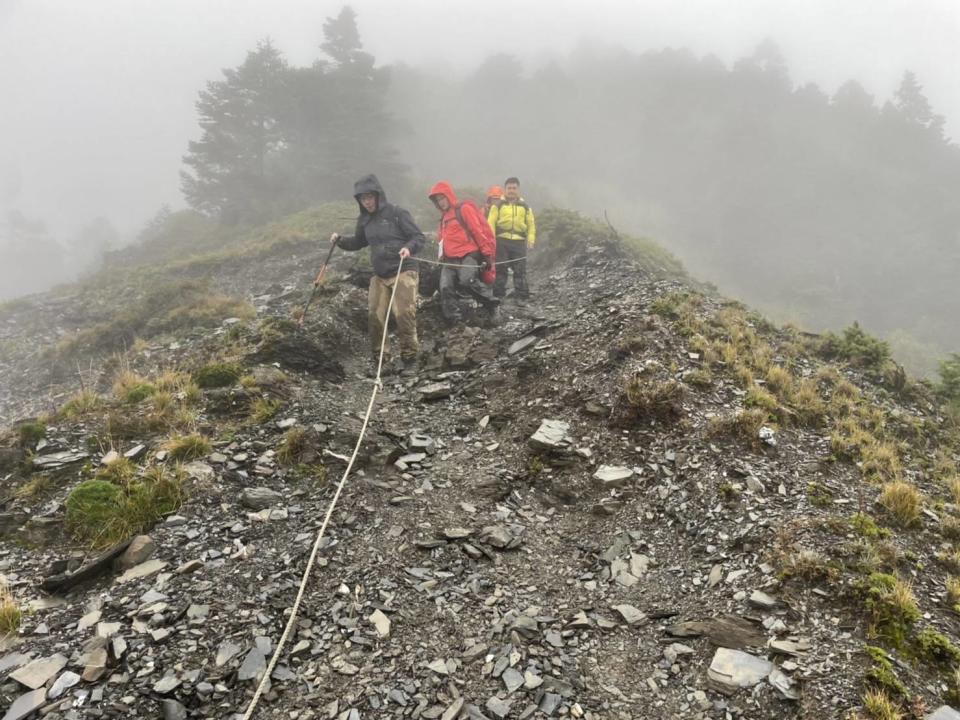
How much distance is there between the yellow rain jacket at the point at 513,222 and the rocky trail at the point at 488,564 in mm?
6302

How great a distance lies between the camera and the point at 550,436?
710cm

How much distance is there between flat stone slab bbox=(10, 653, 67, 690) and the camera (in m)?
3.61

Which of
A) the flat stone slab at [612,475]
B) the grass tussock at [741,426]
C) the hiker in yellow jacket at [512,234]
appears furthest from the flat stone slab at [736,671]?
the hiker in yellow jacket at [512,234]

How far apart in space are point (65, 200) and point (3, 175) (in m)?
11.5

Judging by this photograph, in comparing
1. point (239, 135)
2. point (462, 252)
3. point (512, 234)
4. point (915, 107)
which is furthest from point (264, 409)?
point (915, 107)

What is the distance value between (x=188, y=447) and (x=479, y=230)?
25.7 ft

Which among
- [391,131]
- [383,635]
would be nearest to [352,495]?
[383,635]

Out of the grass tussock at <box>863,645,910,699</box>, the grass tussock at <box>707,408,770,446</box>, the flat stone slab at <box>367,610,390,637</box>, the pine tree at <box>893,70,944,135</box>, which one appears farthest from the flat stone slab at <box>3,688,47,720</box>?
the pine tree at <box>893,70,944,135</box>

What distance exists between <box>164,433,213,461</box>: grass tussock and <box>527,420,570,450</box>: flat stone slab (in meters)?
4.31

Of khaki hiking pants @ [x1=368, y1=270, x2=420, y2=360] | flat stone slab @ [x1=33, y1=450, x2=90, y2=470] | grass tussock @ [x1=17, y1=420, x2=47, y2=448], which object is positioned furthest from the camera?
khaki hiking pants @ [x1=368, y1=270, x2=420, y2=360]

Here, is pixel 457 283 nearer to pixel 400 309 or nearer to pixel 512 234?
pixel 400 309

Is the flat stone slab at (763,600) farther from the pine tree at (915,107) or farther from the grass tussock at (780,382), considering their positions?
the pine tree at (915,107)

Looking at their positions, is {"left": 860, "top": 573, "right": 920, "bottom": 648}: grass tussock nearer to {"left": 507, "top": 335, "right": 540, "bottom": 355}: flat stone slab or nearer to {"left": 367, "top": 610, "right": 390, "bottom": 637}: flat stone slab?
{"left": 367, "top": 610, "right": 390, "bottom": 637}: flat stone slab

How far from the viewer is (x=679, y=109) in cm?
5303
